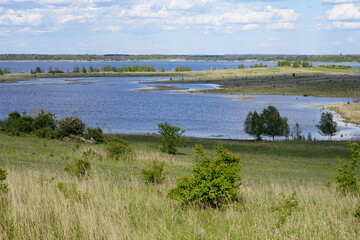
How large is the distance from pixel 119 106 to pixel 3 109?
18.9m

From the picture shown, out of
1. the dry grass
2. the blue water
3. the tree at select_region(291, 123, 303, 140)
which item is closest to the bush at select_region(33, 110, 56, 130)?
the blue water

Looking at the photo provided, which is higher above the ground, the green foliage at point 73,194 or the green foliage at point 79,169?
the green foliage at point 73,194

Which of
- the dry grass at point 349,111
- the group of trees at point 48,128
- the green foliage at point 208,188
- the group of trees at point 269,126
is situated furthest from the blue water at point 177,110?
the green foliage at point 208,188

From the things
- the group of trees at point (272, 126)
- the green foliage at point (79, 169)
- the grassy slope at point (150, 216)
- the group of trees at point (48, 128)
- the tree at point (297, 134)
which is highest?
the grassy slope at point (150, 216)

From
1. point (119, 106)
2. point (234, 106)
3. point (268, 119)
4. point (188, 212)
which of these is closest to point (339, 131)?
point (268, 119)

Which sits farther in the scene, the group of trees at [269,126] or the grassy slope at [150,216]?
the group of trees at [269,126]

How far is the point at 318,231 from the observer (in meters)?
7.14

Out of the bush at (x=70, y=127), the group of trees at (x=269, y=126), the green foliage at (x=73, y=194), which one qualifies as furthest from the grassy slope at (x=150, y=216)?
the group of trees at (x=269, y=126)

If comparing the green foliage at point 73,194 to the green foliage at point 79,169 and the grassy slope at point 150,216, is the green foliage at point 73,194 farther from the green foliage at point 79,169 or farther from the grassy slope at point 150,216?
the green foliage at point 79,169

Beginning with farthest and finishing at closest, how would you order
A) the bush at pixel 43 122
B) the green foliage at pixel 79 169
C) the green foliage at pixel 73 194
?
the bush at pixel 43 122 < the green foliage at pixel 79 169 < the green foliage at pixel 73 194

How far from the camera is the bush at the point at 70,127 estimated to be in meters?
33.8

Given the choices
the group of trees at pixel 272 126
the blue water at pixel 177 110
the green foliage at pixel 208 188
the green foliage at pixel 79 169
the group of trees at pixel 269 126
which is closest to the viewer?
the green foliage at pixel 208 188

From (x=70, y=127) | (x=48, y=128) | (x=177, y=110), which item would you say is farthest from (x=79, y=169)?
(x=177, y=110)

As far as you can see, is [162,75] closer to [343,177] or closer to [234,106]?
[234,106]
